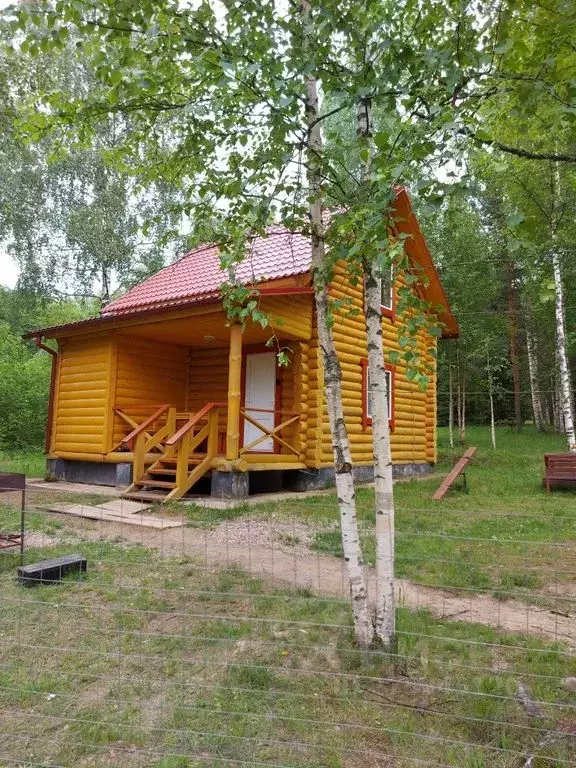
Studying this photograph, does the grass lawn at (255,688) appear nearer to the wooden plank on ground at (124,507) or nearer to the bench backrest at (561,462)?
the wooden plank on ground at (124,507)

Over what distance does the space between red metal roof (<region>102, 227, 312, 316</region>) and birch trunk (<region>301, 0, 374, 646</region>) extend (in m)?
5.12

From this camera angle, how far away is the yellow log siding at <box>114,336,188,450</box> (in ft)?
35.9

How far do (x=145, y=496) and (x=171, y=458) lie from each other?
0.91m

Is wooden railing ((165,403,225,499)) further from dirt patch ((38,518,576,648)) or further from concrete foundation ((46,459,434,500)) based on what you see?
dirt patch ((38,518,576,648))

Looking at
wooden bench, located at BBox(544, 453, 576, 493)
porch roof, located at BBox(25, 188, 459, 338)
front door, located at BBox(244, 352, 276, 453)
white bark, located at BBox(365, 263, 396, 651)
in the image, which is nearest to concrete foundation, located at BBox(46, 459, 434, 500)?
front door, located at BBox(244, 352, 276, 453)

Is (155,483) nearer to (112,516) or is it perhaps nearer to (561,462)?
→ (112,516)

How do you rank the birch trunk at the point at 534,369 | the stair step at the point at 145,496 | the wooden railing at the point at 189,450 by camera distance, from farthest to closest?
1. the birch trunk at the point at 534,369
2. the wooden railing at the point at 189,450
3. the stair step at the point at 145,496

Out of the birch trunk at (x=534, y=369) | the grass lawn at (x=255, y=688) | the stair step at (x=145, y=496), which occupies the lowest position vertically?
the grass lawn at (x=255, y=688)

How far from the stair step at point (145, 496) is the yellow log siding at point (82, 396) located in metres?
2.10

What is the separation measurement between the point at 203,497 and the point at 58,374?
513 cm

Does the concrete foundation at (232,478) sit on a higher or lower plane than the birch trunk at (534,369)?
lower

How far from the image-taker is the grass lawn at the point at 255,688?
2.38 meters

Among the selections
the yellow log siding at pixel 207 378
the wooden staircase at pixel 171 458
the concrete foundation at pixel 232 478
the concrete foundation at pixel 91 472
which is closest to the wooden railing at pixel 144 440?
the wooden staircase at pixel 171 458

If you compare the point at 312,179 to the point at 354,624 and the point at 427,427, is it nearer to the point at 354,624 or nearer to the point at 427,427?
the point at 354,624
